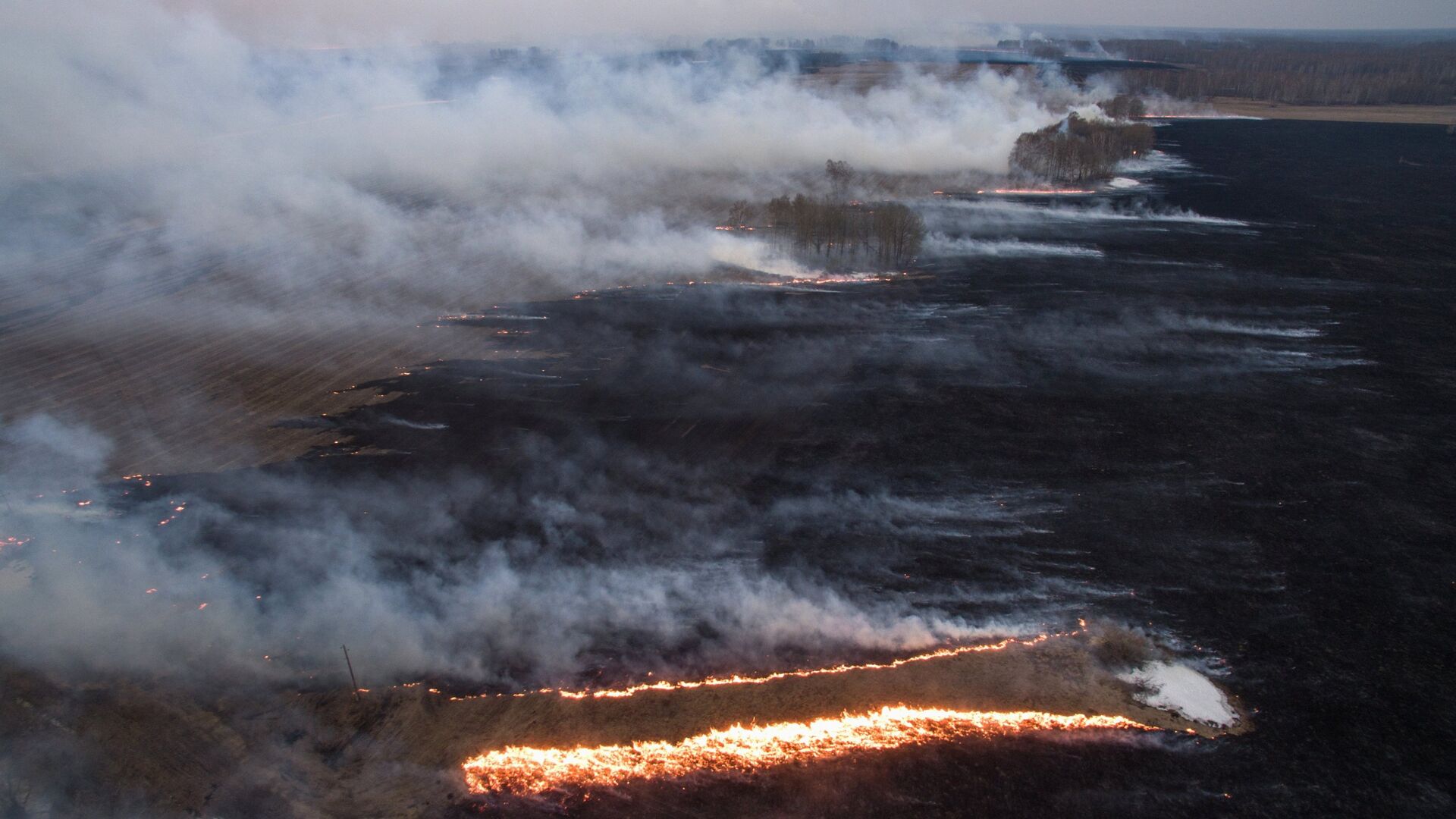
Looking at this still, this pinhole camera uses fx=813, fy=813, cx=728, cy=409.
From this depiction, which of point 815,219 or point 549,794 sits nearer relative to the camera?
point 549,794

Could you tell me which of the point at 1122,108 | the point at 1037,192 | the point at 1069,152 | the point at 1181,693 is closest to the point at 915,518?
the point at 1181,693

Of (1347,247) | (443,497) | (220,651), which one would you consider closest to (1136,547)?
(443,497)

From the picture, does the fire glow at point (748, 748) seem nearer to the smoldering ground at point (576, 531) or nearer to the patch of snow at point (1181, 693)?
the patch of snow at point (1181, 693)

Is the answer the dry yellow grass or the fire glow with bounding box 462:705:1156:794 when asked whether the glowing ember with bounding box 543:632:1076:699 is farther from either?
the dry yellow grass

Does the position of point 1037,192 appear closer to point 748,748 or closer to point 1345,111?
point 748,748

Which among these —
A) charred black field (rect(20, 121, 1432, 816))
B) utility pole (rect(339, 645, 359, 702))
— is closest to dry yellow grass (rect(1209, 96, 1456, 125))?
charred black field (rect(20, 121, 1432, 816))

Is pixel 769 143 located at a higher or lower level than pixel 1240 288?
higher

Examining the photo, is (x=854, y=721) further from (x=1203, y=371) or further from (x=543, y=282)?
(x=543, y=282)
